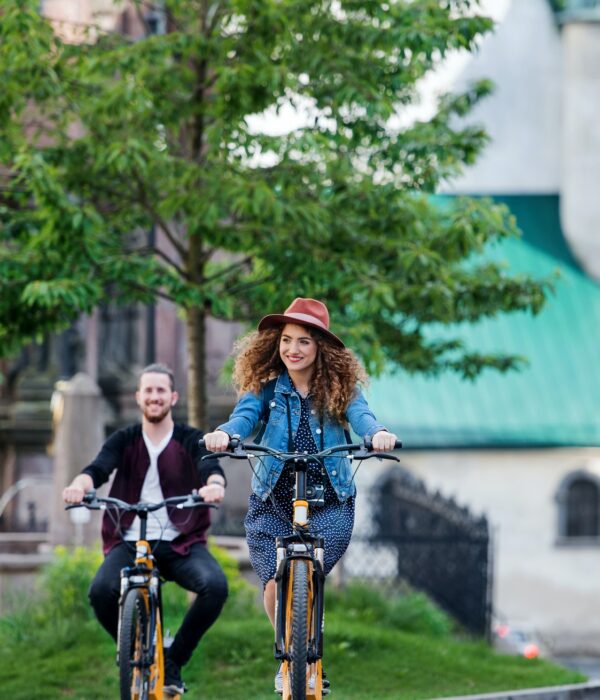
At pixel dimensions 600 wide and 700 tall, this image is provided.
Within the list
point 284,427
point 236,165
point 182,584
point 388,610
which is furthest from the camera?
point 388,610

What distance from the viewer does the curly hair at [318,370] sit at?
7246 mm

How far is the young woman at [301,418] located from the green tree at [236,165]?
3.97 metres

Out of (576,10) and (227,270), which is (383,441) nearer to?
(227,270)

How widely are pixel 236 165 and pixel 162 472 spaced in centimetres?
431

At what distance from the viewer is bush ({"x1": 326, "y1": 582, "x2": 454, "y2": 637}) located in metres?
13.5

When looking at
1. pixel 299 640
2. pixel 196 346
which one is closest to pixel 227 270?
pixel 196 346

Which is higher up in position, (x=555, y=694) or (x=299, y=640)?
(x=299, y=640)

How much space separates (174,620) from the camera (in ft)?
38.5

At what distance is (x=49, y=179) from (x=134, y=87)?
3.32ft

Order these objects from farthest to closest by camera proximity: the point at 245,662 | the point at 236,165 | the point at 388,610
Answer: the point at 388,610 → the point at 236,165 → the point at 245,662

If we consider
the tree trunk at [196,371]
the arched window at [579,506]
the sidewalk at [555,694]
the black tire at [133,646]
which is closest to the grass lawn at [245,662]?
the sidewalk at [555,694]

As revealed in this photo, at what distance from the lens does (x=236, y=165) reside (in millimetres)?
11883

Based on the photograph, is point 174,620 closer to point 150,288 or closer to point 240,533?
point 150,288

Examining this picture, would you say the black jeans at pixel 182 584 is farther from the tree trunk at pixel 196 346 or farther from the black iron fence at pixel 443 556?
the black iron fence at pixel 443 556
